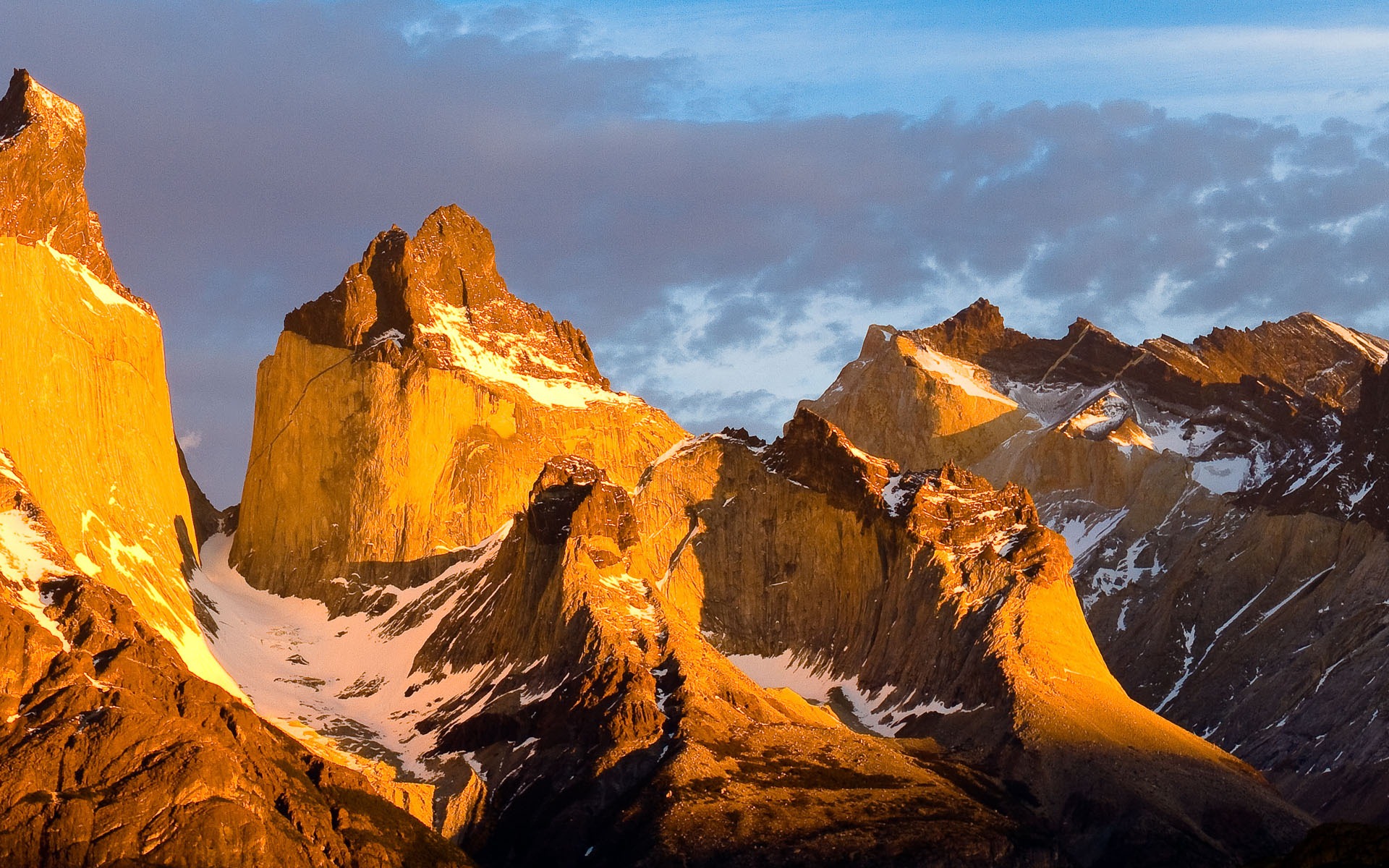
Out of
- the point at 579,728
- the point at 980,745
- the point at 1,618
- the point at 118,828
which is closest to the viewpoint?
the point at 118,828

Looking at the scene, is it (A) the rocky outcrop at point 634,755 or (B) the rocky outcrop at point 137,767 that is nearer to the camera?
(B) the rocky outcrop at point 137,767

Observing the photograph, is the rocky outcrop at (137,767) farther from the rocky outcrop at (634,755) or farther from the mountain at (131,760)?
the rocky outcrop at (634,755)

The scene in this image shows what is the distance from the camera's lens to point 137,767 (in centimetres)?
13875

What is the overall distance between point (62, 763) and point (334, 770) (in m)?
21.8

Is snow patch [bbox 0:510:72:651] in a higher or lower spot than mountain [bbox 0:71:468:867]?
higher

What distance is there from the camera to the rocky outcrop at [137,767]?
436 feet

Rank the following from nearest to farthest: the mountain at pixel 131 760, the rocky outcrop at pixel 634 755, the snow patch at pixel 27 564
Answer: the mountain at pixel 131 760 < the snow patch at pixel 27 564 < the rocky outcrop at pixel 634 755

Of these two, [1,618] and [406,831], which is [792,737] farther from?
[1,618]

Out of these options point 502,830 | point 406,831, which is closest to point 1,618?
point 406,831

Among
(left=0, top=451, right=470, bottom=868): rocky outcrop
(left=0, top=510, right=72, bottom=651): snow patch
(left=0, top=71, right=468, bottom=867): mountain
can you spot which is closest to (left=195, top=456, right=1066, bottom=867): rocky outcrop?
(left=0, top=71, right=468, bottom=867): mountain

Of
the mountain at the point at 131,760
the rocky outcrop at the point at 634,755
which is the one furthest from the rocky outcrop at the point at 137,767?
the rocky outcrop at the point at 634,755

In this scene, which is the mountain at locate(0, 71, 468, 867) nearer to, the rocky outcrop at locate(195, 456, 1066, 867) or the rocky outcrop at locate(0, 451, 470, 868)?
the rocky outcrop at locate(0, 451, 470, 868)

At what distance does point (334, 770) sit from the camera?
6112 inches

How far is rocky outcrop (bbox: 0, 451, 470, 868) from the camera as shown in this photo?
133 metres
